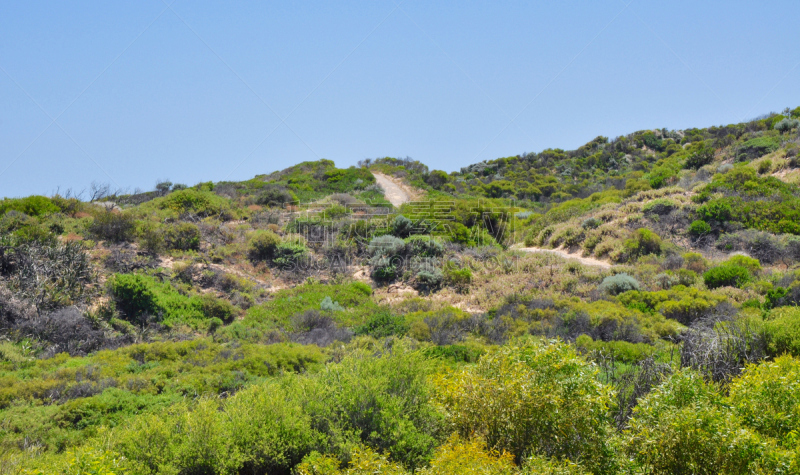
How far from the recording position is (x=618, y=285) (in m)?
14.0

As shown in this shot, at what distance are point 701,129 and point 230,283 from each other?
49.2 m

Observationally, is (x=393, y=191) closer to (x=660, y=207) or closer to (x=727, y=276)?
(x=660, y=207)

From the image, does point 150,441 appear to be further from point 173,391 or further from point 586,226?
point 586,226

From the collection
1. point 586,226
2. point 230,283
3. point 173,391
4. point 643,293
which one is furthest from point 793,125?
point 173,391

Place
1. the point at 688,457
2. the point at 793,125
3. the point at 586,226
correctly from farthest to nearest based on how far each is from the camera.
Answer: the point at 793,125 < the point at 586,226 < the point at 688,457

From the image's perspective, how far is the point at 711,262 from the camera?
15461 millimetres

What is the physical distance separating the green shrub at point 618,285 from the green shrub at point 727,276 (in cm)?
206

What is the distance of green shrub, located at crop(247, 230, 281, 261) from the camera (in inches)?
701

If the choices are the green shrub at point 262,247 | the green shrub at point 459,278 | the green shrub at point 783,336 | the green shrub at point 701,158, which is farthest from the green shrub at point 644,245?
the green shrub at point 701,158

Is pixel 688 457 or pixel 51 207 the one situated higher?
pixel 51 207

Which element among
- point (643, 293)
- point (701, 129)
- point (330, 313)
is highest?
point (701, 129)

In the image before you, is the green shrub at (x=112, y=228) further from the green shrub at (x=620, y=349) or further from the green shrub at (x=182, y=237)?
the green shrub at (x=620, y=349)

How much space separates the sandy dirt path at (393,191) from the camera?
30677mm

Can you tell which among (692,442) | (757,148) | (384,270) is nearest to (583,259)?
(384,270)
